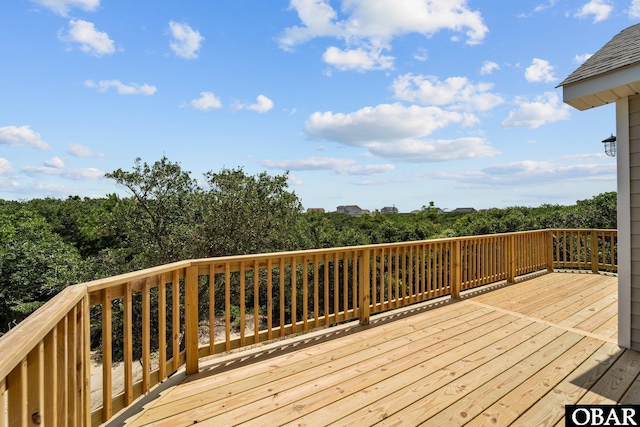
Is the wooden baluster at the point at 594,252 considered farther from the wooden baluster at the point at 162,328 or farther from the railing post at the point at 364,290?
the wooden baluster at the point at 162,328

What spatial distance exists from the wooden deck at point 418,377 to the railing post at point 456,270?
2.95ft

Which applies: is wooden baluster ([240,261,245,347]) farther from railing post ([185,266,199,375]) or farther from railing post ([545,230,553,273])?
railing post ([545,230,553,273])

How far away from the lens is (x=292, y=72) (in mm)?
9367

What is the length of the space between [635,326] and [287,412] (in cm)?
329

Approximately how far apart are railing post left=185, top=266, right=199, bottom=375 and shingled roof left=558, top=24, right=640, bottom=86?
384 cm

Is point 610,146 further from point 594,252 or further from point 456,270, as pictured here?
point 456,270

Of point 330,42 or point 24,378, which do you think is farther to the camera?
point 330,42

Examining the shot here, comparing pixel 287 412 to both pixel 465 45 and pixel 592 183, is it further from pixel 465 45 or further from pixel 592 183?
pixel 592 183

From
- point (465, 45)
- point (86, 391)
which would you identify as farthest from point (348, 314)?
point (465, 45)

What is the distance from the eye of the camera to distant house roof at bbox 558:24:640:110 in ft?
8.95

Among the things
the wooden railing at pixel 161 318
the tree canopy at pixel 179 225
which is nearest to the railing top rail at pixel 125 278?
the wooden railing at pixel 161 318

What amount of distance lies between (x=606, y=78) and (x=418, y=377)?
10.0 feet

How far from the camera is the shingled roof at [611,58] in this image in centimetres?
280

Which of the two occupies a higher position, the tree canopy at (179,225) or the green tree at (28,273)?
the tree canopy at (179,225)
